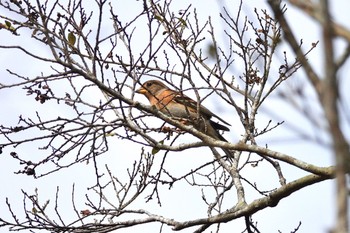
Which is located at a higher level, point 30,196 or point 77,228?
point 30,196

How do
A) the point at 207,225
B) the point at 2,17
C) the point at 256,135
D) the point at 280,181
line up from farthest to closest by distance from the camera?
1. the point at 256,135
2. the point at 280,181
3. the point at 207,225
4. the point at 2,17

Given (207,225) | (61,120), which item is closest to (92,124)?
(61,120)

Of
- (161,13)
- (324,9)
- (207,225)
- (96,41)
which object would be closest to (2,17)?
(96,41)

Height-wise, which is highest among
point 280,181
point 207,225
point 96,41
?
point 96,41

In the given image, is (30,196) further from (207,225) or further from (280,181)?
(280,181)

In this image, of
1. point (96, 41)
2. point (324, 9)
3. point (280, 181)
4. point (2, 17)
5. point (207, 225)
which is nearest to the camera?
point (324, 9)

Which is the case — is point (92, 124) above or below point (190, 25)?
below

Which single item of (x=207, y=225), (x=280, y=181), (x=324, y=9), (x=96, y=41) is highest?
(x=96, y=41)

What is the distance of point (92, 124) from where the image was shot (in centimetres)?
493

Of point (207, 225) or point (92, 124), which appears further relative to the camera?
point (207, 225)

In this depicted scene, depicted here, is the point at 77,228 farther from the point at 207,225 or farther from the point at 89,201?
the point at 207,225

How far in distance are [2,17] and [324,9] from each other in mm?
4495

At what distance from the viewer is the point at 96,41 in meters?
4.74

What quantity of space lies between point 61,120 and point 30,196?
64.6 inches
